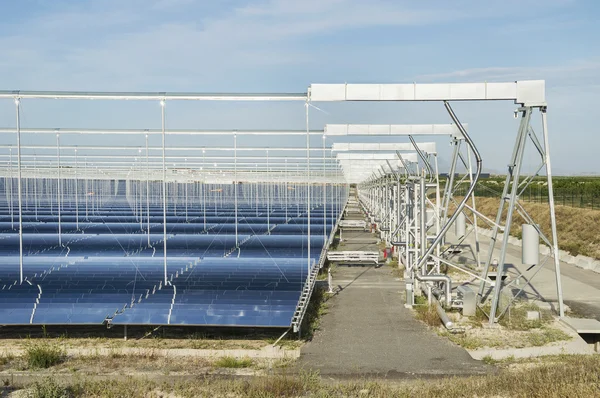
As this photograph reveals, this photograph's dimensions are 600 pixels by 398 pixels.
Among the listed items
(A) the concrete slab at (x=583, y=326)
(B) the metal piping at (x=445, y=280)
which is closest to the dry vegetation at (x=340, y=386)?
(A) the concrete slab at (x=583, y=326)

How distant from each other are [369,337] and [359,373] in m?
2.41

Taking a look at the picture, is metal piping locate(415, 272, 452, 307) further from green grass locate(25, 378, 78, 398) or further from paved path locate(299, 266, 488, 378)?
green grass locate(25, 378, 78, 398)

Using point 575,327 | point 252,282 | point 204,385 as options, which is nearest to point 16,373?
point 204,385

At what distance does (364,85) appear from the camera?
12.7m

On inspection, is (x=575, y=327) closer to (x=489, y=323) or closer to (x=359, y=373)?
(x=489, y=323)

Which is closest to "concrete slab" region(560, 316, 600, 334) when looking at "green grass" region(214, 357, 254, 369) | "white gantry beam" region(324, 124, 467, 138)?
"green grass" region(214, 357, 254, 369)

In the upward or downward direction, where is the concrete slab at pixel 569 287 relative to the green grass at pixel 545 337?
downward

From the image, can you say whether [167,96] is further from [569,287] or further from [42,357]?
[569,287]

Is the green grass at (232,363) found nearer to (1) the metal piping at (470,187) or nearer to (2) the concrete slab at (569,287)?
(1) the metal piping at (470,187)

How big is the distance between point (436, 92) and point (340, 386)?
6.30 m

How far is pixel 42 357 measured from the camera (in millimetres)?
11039

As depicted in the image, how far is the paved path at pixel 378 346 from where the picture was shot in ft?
35.3

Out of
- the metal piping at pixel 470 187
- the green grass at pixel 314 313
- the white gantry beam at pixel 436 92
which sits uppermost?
the white gantry beam at pixel 436 92

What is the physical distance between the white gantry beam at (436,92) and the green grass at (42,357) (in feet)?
22.1
